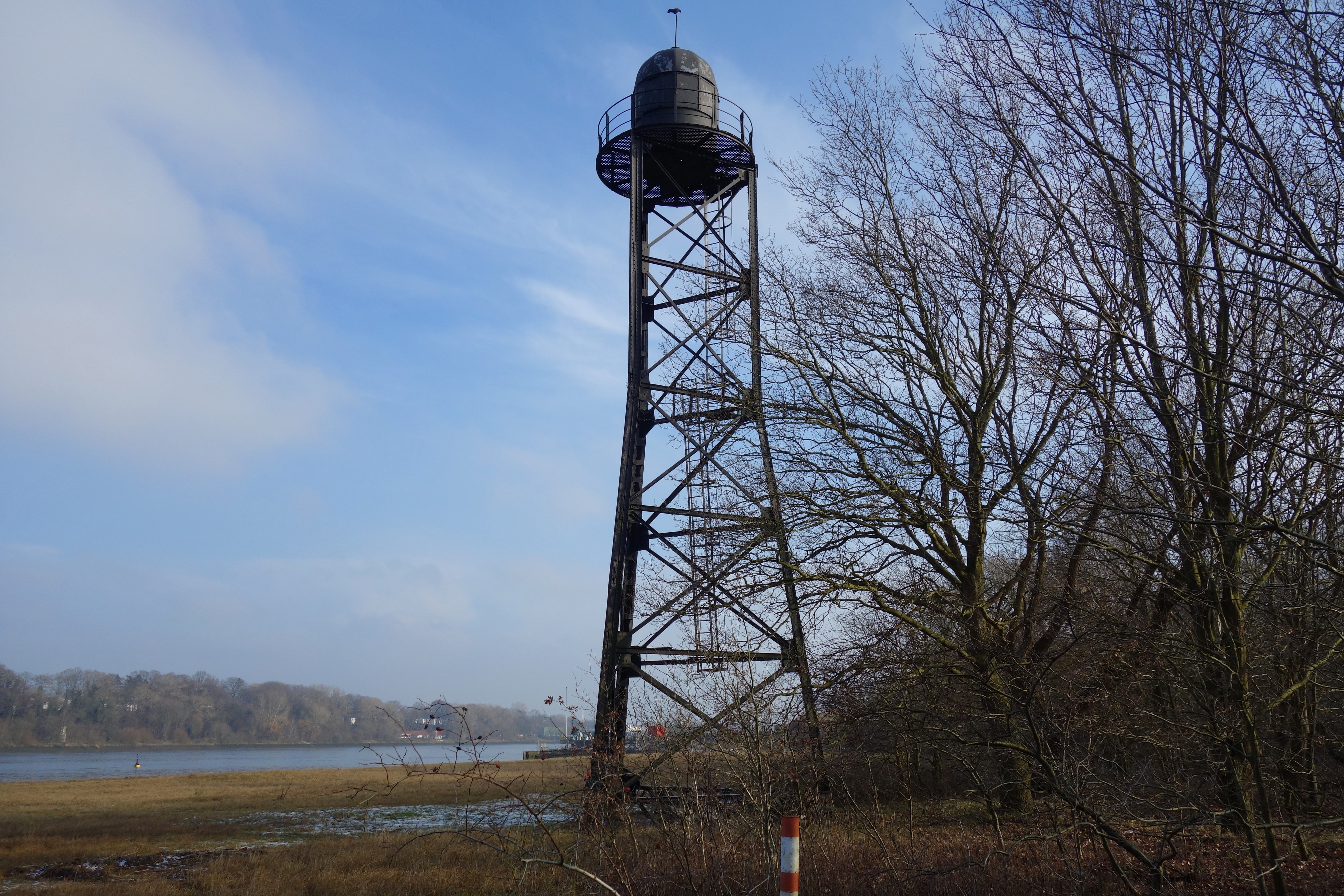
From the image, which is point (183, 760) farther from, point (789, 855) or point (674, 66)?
point (789, 855)

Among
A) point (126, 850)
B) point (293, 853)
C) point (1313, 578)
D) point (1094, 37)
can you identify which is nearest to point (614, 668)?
point (293, 853)

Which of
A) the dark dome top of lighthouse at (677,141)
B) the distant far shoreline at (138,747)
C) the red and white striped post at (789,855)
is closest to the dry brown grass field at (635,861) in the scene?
the red and white striped post at (789,855)

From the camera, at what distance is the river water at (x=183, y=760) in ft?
127

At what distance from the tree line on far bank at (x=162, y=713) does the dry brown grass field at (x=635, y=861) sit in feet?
241

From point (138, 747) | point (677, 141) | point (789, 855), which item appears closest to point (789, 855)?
point (789, 855)

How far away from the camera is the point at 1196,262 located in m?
6.14

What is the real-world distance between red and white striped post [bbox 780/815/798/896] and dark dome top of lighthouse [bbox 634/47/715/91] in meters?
14.3

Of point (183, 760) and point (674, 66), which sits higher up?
point (674, 66)

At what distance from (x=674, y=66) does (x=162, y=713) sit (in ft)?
373

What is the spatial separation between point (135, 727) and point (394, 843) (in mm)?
109662

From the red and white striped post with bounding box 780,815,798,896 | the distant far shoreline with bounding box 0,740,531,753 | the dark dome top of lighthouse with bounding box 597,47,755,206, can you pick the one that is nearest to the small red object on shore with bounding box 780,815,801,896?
the red and white striped post with bounding box 780,815,798,896

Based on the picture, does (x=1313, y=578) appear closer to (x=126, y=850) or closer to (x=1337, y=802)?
(x=1337, y=802)

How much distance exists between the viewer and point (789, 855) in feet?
15.0

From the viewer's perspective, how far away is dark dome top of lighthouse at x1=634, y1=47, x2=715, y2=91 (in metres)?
16.0
